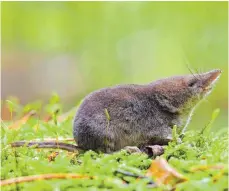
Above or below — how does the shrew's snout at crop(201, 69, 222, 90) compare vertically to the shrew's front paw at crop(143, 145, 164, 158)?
above

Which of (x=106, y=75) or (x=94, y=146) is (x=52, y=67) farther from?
(x=94, y=146)

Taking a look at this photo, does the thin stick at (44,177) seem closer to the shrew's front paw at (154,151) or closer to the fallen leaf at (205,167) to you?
the fallen leaf at (205,167)

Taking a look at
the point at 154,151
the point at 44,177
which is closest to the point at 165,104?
the point at 154,151

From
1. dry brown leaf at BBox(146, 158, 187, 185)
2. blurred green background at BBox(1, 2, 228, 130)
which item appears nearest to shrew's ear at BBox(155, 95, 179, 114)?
dry brown leaf at BBox(146, 158, 187, 185)

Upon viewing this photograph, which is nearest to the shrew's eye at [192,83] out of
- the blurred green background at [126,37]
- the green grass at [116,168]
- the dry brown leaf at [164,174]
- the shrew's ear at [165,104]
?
the shrew's ear at [165,104]

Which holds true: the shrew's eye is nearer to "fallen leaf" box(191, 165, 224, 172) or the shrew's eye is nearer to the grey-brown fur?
the grey-brown fur
